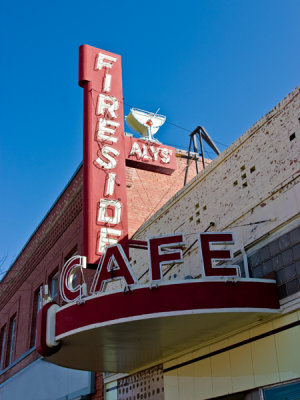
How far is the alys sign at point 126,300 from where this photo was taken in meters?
8.97

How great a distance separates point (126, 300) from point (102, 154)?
5.90m

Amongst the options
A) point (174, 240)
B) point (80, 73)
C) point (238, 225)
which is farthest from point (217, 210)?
point (80, 73)

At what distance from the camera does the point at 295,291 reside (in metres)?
8.84

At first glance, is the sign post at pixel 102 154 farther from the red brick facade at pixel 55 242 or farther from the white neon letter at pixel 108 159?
the red brick facade at pixel 55 242

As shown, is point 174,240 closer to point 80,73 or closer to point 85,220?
point 85,220

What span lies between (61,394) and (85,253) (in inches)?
287

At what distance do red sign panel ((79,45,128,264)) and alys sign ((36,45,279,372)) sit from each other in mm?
31

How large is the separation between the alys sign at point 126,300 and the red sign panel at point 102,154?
3 cm

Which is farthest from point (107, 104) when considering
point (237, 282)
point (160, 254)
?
point (237, 282)

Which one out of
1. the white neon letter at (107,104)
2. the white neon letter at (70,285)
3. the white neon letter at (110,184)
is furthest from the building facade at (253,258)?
the white neon letter at (107,104)

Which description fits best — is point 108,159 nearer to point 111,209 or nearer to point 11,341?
point 111,209

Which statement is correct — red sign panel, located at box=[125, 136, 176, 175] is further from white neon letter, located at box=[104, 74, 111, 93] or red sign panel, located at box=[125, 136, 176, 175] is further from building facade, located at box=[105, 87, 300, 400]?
building facade, located at box=[105, 87, 300, 400]

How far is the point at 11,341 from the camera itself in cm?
2519

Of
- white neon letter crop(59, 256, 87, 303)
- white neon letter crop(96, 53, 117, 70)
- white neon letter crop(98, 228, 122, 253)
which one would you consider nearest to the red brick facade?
white neon letter crop(96, 53, 117, 70)
